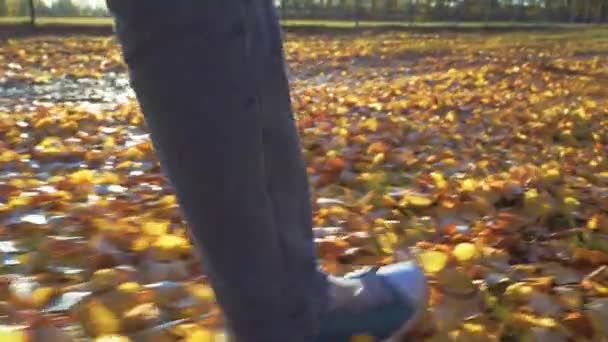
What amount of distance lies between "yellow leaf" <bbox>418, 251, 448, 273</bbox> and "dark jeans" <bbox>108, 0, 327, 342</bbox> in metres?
0.66

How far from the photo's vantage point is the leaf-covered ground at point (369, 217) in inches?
60.4

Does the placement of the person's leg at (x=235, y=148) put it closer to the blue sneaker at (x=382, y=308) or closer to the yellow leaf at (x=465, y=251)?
the blue sneaker at (x=382, y=308)

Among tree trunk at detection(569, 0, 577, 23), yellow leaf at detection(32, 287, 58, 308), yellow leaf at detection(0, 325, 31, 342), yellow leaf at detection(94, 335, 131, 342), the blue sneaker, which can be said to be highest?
tree trunk at detection(569, 0, 577, 23)

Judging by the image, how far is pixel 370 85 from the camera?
7574mm

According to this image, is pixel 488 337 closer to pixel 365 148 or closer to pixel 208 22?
pixel 208 22

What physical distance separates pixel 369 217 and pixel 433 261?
0.53 metres

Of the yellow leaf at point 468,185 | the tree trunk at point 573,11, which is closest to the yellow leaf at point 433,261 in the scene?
the yellow leaf at point 468,185

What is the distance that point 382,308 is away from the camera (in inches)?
51.7

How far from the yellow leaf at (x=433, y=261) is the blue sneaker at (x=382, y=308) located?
0.32 m

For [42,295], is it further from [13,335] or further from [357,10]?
[357,10]

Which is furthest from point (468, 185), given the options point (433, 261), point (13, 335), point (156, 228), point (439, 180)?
point (13, 335)

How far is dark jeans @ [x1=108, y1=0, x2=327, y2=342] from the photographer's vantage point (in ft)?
3.09

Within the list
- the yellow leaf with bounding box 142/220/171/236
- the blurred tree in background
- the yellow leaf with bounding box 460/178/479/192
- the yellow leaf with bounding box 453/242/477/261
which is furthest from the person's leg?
the blurred tree in background

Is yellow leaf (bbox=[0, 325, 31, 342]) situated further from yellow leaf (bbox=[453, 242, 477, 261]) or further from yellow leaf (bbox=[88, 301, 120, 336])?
yellow leaf (bbox=[453, 242, 477, 261])
